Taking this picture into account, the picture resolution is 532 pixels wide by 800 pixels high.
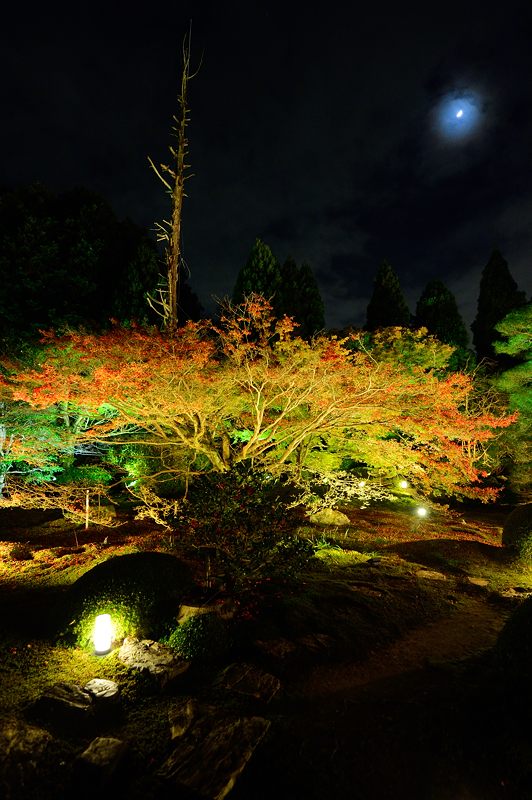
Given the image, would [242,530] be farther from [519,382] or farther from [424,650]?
[519,382]

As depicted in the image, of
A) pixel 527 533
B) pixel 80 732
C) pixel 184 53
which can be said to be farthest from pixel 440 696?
pixel 184 53

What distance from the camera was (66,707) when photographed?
3246mm

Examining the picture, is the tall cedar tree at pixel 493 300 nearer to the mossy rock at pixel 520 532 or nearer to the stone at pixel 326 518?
the mossy rock at pixel 520 532

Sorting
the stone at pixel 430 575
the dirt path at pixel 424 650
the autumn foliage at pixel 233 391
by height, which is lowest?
the dirt path at pixel 424 650

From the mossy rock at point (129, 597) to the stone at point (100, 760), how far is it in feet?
5.25

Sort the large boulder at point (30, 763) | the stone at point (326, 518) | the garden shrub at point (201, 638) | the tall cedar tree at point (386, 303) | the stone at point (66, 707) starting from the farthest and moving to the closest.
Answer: the tall cedar tree at point (386, 303)
the stone at point (326, 518)
the garden shrub at point (201, 638)
the stone at point (66, 707)
the large boulder at point (30, 763)

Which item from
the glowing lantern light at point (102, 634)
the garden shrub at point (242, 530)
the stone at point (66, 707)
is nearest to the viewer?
the stone at point (66, 707)

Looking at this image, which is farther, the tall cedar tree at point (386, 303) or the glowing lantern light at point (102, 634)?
the tall cedar tree at point (386, 303)

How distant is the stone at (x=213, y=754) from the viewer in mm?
2648

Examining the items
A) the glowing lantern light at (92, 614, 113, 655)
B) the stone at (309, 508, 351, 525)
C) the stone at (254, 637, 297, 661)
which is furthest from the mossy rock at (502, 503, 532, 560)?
the glowing lantern light at (92, 614, 113, 655)

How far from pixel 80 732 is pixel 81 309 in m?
18.8

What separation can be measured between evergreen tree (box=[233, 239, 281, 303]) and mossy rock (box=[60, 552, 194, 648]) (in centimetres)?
1799

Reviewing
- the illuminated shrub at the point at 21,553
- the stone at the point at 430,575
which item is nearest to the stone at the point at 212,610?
the stone at the point at 430,575

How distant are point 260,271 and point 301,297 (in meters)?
2.64
